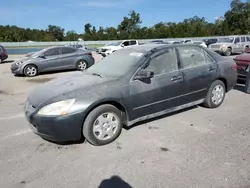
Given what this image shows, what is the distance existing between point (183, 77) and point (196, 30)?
193ft

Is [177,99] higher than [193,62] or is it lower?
lower

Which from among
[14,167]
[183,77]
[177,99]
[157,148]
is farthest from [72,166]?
[183,77]

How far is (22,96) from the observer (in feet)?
24.4

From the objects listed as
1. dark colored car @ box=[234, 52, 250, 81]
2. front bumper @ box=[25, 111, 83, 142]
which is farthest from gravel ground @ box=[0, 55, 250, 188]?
dark colored car @ box=[234, 52, 250, 81]

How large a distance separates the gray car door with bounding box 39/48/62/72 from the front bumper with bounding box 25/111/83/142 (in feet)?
27.9

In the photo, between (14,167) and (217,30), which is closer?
(14,167)

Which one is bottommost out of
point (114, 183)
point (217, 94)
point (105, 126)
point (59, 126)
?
point (114, 183)

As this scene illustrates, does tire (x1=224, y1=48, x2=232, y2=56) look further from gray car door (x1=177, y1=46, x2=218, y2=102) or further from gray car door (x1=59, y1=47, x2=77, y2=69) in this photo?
gray car door (x1=177, y1=46, x2=218, y2=102)

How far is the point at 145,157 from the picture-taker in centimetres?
349

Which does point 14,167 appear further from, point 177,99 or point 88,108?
point 177,99

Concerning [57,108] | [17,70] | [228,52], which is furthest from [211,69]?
[228,52]

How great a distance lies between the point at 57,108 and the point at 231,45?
2054 centimetres

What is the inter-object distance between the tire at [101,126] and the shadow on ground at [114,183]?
2.95 ft

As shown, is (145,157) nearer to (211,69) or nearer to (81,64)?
(211,69)
